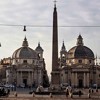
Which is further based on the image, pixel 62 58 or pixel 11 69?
pixel 62 58

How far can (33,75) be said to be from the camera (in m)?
110

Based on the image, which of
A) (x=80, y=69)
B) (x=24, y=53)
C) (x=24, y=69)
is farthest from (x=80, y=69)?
(x=24, y=53)

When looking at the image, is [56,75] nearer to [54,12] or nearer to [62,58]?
[54,12]

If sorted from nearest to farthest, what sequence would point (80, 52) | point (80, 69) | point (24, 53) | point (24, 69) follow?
point (80, 69)
point (24, 69)
point (80, 52)
point (24, 53)

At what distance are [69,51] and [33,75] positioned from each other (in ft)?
40.3

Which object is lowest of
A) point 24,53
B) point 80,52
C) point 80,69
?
point 80,69

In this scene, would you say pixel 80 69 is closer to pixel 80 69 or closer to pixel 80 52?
pixel 80 69

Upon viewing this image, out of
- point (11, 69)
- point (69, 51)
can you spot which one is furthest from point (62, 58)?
point (11, 69)

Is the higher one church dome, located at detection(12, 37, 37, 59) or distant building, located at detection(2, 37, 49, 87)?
church dome, located at detection(12, 37, 37, 59)

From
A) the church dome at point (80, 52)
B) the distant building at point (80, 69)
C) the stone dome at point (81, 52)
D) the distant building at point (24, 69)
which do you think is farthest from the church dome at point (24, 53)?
the stone dome at point (81, 52)

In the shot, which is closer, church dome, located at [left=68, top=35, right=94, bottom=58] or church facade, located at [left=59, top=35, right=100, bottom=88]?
church facade, located at [left=59, top=35, right=100, bottom=88]

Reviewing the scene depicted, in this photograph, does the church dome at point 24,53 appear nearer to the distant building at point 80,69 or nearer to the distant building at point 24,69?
the distant building at point 24,69

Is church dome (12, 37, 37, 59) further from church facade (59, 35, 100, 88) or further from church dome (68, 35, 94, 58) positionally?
church dome (68, 35, 94, 58)

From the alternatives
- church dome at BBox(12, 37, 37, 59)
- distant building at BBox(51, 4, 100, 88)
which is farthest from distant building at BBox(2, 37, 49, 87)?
distant building at BBox(51, 4, 100, 88)
